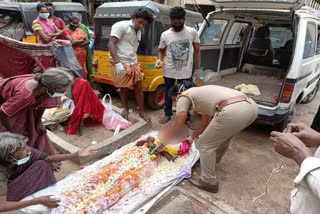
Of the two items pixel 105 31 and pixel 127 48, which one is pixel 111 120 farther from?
pixel 105 31

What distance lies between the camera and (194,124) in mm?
4660

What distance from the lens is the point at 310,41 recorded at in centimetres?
439

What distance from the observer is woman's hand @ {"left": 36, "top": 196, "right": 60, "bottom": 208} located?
2070mm

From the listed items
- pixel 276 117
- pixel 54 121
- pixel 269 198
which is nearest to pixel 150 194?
pixel 269 198

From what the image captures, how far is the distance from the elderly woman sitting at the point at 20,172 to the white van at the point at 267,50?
10.3ft

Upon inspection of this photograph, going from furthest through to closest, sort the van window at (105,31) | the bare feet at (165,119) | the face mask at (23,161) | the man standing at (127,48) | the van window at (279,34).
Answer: the van window at (279,34) → the van window at (105,31) → the bare feet at (165,119) → the man standing at (127,48) → the face mask at (23,161)

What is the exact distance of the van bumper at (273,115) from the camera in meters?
3.90

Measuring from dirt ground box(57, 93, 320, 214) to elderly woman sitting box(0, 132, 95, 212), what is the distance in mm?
735

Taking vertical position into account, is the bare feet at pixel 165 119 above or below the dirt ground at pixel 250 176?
above

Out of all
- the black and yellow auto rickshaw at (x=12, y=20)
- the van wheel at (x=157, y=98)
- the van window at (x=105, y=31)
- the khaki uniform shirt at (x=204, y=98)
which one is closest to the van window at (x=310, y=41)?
the khaki uniform shirt at (x=204, y=98)

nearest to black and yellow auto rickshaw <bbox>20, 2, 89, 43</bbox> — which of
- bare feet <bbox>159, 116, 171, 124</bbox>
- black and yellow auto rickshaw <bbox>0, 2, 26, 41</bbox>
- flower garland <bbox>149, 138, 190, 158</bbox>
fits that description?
black and yellow auto rickshaw <bbox>0, 2, 26, 41</bbox>

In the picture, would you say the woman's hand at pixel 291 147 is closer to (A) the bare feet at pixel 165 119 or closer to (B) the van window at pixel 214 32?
(A) the bare feet at pixel 165 119

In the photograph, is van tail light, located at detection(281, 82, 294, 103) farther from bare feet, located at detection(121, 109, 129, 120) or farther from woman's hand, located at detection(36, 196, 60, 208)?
woman's hand, located at detection(36, 196, 60, 208)

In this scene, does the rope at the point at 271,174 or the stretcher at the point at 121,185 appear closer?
the stretcher at the point at 121,185
